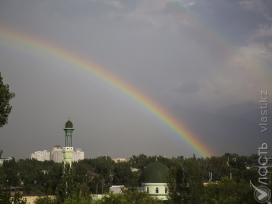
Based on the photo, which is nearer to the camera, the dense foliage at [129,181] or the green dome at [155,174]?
the dense foliage at [129,181]

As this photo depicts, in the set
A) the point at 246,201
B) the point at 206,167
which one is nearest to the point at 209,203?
the point at 246,201

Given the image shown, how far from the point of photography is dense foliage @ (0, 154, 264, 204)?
3444 cm

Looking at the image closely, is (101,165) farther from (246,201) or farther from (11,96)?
(11,96)

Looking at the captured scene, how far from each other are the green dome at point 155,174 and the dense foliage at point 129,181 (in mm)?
3321

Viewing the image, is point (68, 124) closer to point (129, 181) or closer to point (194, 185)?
point (194, 185)

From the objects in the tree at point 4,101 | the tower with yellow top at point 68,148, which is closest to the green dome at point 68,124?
the tower with yellow top at point 68,148

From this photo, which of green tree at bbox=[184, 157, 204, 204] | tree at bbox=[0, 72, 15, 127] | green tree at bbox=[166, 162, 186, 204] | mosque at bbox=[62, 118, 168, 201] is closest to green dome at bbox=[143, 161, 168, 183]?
mosque at bbox=[62, 118, 168, 201]

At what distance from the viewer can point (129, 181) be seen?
93.4 m

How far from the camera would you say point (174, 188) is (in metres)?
48.2

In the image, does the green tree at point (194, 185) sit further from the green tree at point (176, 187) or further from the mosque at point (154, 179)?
the mosque at point (154, 179)

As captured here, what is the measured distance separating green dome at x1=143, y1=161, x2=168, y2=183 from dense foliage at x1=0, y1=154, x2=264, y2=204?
10.9 feet

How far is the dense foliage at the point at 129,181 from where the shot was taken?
34438 millimetres

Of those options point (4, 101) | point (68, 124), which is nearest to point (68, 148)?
point (68, 124)

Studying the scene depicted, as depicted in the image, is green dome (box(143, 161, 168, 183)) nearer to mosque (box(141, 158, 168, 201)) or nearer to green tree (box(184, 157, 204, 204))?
mosque (box(141, 158, 168, 201))
